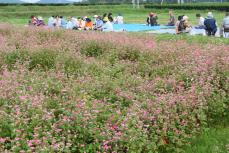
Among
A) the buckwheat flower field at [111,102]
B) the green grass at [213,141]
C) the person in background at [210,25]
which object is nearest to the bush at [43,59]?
the buckwheat flower field at [111,102]

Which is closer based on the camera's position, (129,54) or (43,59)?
(43,59)

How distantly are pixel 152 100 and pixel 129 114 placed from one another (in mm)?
889

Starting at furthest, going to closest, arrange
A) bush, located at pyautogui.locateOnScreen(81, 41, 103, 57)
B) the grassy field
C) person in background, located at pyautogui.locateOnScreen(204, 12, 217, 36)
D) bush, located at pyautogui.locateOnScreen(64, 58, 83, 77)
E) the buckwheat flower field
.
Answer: the grassy field → person in background, located at pyautogui.locateOnScreen(204, 12, 217, 36) → bush, located at pyautogui.locateOnScreen(81, 41, 103, 57) → bush, located at pyautogui.locateOnScreen(64, 58, 83, 77) → the buckwheat flower field

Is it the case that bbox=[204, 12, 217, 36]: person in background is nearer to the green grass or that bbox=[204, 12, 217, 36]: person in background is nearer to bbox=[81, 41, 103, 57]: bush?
bbox=[81, 41, 103, 57]: bush

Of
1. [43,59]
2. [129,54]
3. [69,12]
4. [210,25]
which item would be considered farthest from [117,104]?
[69,12]

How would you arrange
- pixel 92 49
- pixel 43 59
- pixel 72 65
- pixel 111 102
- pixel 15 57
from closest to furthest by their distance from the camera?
pixel 111 102
pixel 72 65
pixel 43 59
pixel 15 57
pixel 92 49

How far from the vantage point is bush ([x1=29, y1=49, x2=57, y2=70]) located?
1016cm

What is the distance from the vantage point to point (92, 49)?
12039mm

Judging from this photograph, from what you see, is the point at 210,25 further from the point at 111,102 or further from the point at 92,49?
the point at 111,102

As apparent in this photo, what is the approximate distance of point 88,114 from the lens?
17.5ft

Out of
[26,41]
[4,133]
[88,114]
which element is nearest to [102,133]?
[88,114]

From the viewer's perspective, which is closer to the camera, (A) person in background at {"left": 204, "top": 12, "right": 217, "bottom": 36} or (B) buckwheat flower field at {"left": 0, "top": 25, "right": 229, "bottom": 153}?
(B) buckwheat flower field at {"left": 0, "top": 25, "right": 229, "bottom": 153}

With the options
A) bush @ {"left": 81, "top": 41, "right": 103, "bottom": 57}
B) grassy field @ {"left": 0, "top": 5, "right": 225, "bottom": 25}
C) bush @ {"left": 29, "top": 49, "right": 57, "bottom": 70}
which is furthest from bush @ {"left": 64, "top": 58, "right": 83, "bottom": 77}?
grassy field @ {"left": 0, "top": 5, "right": 225, "bottom": 25}

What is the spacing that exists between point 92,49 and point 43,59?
2106 mm
